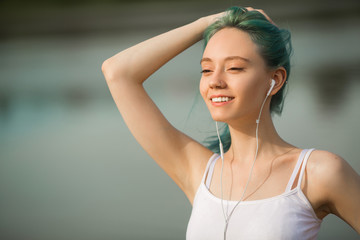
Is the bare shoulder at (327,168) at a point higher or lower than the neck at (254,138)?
lower

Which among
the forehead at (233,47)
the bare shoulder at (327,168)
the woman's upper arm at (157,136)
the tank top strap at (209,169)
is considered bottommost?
the bare shoulder at (327,168)

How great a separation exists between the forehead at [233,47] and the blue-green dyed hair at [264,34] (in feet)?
0.05

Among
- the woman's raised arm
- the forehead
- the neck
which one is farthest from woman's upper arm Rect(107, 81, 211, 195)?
the forehead

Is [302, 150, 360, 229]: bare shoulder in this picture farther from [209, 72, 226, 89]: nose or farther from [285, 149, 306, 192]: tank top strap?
[209, 72, 226, 89]: nose

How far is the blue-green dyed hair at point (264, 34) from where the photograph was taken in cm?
121

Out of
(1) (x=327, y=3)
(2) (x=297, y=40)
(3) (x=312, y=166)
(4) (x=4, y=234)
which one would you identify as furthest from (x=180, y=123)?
(3) (x=312, y=166)

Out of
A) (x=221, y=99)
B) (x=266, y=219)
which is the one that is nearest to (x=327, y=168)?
(x=266, y=219)

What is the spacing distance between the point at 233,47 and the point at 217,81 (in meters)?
0.11

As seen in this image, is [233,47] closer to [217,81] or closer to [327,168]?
[217,81]

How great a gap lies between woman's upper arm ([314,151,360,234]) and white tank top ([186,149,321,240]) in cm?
5

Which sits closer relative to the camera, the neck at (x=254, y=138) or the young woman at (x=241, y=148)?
the young woman at (x=241, y=148)

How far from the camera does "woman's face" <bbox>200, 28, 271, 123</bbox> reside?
1.15 m

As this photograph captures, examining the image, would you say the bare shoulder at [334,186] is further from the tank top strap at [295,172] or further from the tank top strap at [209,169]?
the tank top strap at [209,169]

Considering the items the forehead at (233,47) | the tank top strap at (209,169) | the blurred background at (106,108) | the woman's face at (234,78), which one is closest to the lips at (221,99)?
the woman's face at (234,78)
